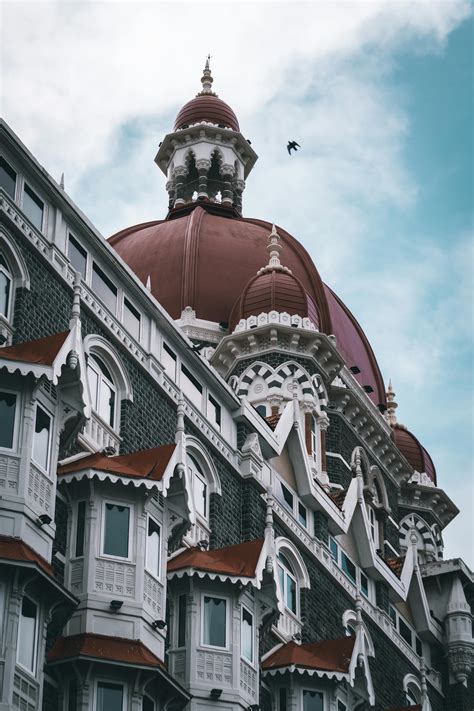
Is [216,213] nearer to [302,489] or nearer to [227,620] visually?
[302,489]

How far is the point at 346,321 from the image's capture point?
6619 cm

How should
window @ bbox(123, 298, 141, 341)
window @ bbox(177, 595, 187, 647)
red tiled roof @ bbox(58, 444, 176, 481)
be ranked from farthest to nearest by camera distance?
window @ bbox(123, 298, 141, 341), window @ bbox(177, 595, 187, 647), red tiled roof @ bbox(58, 444, 176, 481)

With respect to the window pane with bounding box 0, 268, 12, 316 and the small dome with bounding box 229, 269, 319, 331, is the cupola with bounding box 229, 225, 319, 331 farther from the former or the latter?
→ the window pane with bounding box 0, 268, 12, 316

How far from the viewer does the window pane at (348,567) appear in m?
48.0

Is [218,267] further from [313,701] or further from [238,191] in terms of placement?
[313,701]

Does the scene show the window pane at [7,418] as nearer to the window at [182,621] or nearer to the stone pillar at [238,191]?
the window at [182,621]

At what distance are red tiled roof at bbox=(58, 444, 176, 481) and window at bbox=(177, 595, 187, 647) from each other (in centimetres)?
323

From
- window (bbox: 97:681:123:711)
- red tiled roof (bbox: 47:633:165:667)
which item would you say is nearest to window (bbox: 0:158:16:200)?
red tiled roof (bbox: 47:633:165:667)

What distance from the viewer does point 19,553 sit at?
98.0 ft

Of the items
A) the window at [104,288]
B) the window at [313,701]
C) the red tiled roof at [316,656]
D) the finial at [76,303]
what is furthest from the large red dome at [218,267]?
the finial at [76,303]

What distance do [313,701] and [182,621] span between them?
6008 mm

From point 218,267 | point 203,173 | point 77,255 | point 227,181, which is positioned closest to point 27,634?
point 77,255

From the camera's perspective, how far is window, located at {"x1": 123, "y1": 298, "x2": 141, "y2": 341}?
128 ft

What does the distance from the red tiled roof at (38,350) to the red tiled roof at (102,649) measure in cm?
536
